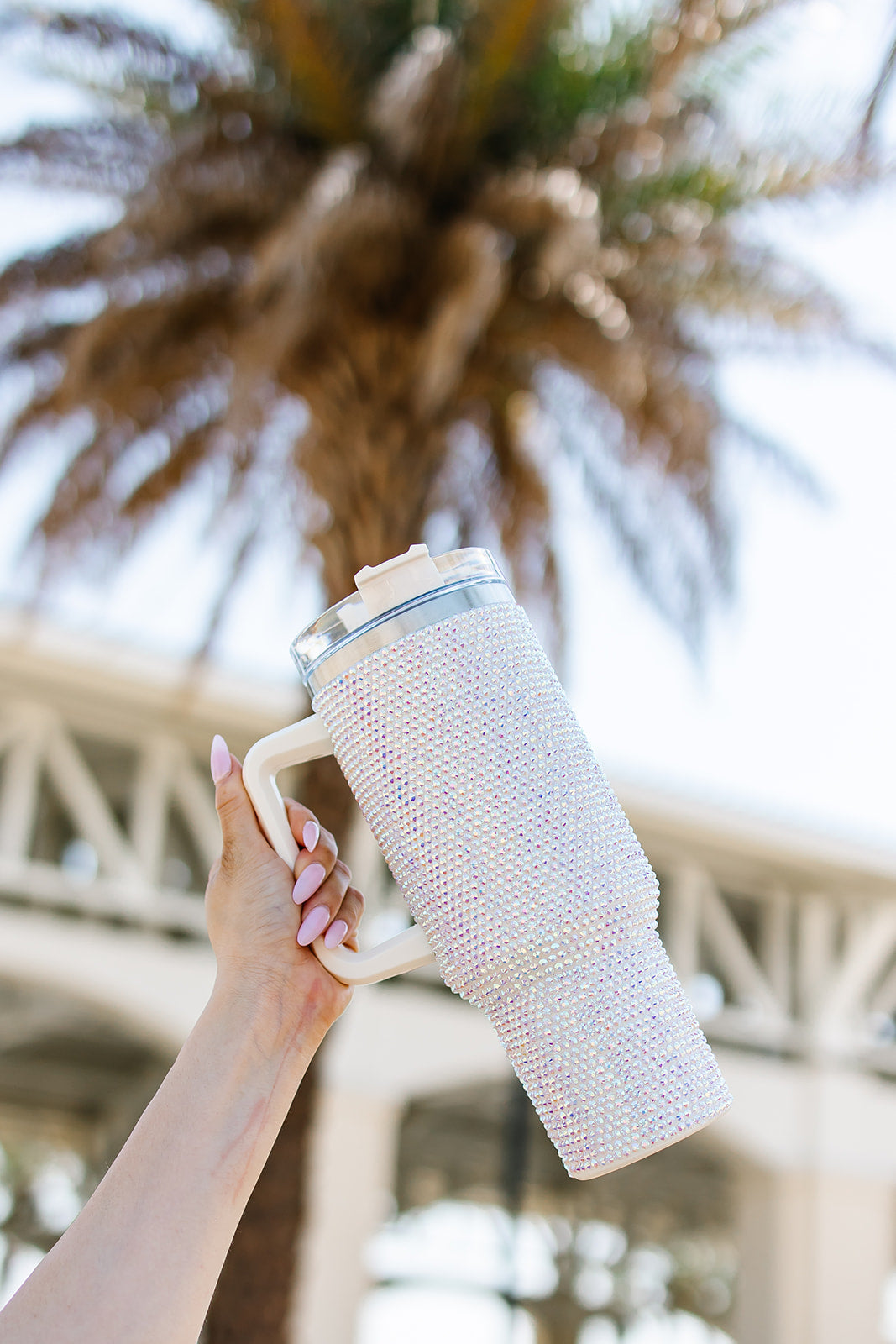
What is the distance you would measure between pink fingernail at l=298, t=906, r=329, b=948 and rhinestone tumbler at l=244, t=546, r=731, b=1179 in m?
0.02

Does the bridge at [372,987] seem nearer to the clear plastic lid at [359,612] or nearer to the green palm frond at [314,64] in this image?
the green palm frond at [314,64]

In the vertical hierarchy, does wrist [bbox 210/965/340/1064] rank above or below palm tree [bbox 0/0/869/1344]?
below

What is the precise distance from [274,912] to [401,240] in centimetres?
495

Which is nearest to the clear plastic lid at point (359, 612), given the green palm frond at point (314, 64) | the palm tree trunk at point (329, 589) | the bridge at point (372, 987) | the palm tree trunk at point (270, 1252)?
the palm tree trunk at point (270, 1252)

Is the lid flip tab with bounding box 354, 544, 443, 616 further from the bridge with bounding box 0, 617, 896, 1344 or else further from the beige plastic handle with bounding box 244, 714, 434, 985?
the bridge with bounding box 0, 617, 896, 1344

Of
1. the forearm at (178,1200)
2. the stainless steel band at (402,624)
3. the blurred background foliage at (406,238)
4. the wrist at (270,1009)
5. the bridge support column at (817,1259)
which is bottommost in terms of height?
the bridge support column at (817,1259)

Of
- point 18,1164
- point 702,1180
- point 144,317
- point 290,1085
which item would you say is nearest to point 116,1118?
point 18,1164

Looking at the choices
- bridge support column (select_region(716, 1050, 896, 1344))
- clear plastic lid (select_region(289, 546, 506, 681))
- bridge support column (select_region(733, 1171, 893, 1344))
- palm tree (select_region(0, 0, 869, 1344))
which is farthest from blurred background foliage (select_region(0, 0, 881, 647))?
bridge support column (select_region(733, 1171, 893, 1344))

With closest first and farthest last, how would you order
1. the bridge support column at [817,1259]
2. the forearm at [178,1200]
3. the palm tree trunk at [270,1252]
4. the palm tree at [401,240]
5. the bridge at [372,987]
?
1. the forearm at [178,1200]
2. the palm tree trunk at [270,1252]
3. the palm tree at [401,240]
4. the bridge at [372,987]
5. the bridge support column at [817,1259]

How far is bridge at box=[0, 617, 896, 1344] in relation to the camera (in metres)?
10.3

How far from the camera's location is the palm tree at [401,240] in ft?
17.4

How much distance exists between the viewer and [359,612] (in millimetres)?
1177

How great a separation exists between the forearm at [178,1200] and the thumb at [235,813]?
0.47ft

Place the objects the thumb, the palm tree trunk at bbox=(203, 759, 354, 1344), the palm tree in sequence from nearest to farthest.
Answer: the thumb, the palm tree trunk at bbox=(203, 759, 354, 1344), the palm tree
